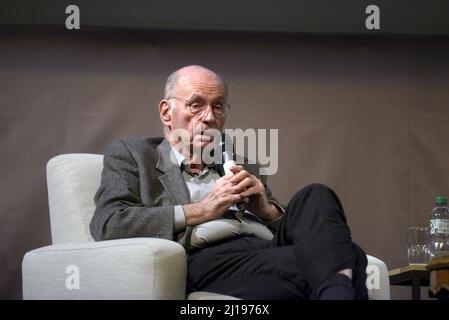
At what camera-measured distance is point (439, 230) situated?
3236mm

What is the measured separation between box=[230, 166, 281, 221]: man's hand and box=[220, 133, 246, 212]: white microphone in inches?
0.9

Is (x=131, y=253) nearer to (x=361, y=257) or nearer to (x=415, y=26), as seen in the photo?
(x=361, y=257)

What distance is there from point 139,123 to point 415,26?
138cm

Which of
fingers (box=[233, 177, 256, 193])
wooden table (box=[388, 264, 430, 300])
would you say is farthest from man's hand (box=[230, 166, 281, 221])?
wooden table (box=[388, 264, 430, 300])

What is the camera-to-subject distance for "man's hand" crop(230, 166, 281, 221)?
7.48 feet

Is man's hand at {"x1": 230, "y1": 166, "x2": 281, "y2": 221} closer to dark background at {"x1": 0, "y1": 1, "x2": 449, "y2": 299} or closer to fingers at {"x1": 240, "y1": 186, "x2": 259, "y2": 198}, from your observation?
fingers at {"x1": 240, "y1": 186, "x2": 259, "y2": 198}

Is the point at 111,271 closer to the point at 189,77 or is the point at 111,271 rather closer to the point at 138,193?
the point at 138,193

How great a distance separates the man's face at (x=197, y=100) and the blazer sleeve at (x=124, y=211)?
27 cm

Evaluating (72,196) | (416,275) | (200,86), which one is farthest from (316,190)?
(416,275)

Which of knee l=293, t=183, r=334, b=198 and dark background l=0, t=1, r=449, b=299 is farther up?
dark background l=0, t=1, r=449, b=299

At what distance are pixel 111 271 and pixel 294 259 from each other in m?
0.50

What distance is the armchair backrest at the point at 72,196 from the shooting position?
7.71ft
